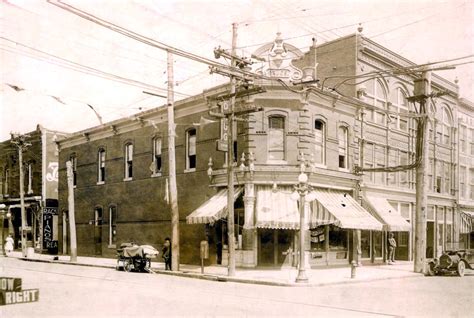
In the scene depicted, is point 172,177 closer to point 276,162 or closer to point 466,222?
point 276,162

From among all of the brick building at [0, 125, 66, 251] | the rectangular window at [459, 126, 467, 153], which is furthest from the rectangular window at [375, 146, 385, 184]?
the brick building at [0, 125, 66, 251]

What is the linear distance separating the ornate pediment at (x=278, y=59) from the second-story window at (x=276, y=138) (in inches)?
76.4

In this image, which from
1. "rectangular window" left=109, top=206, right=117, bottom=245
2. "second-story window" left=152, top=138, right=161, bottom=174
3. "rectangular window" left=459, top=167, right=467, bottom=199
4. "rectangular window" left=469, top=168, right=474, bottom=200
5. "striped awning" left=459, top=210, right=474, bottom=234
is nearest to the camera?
"second-story window" left=152, top=138, right=161, bottom=174

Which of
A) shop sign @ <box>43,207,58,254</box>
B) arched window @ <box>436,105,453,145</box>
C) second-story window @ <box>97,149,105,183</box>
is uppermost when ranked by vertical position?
arched window @ <box>436,105,453,145</box>

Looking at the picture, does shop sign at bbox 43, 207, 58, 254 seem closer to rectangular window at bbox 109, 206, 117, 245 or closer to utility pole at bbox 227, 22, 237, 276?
rectangular window at bbox 109, 206, 117, 245

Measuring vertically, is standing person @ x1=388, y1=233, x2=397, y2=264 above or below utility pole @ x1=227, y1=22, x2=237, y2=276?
below

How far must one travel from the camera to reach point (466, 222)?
113ft

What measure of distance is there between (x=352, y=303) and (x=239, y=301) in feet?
9.29

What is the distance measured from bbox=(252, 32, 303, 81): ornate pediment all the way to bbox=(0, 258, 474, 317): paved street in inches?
387

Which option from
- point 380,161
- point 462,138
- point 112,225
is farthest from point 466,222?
point 112,225

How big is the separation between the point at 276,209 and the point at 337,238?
461 cm

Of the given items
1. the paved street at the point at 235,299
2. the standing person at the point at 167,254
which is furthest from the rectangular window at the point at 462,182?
the standing person at the point at 167,254

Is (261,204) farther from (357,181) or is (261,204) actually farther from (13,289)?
(13,289)

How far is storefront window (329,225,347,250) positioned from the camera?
24359 mm
